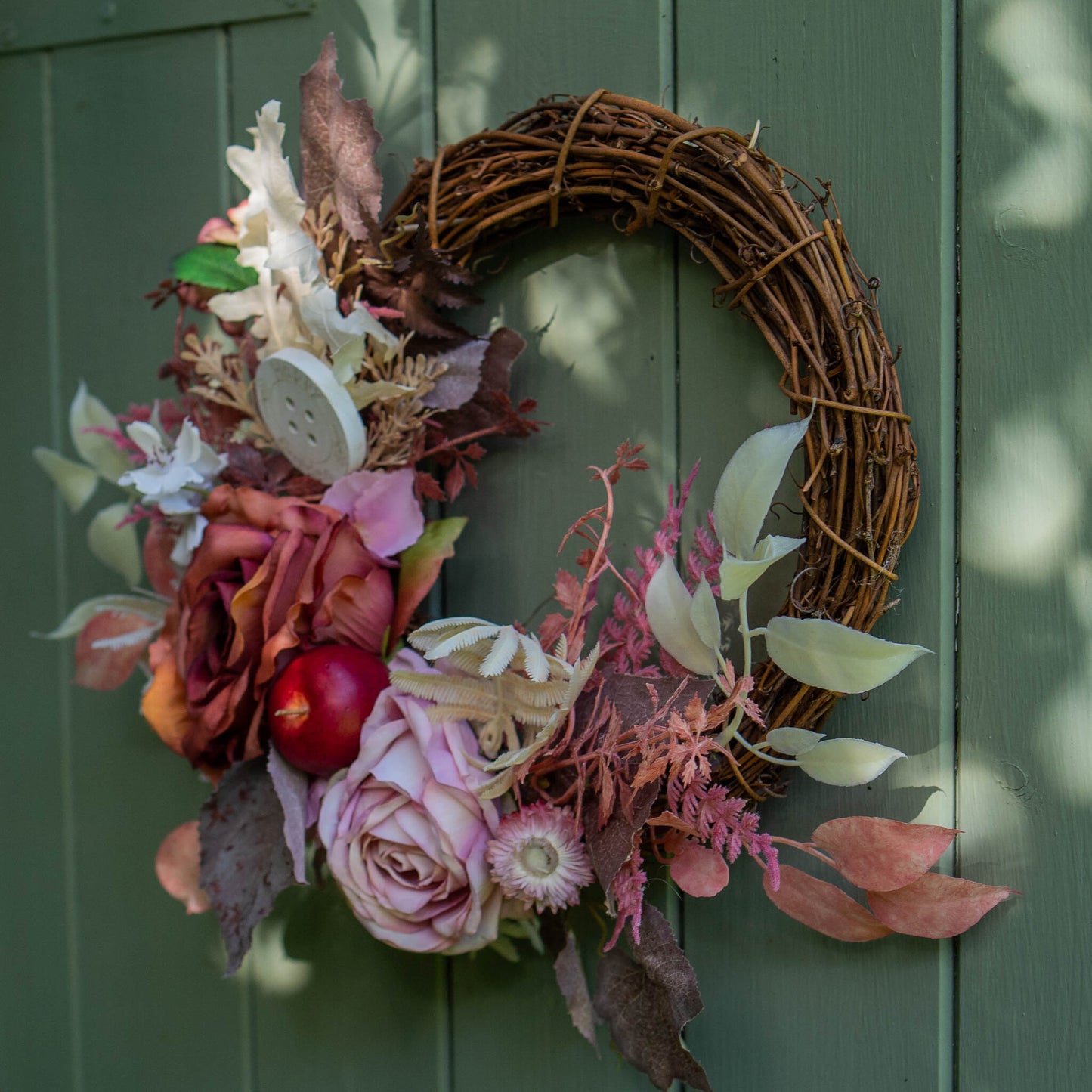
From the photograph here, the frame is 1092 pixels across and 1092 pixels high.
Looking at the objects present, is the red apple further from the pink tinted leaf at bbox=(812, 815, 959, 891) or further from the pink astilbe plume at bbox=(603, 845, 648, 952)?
the pink tinted leaf at bbox=(812, 815, 959, 891)

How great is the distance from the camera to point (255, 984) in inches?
35.2

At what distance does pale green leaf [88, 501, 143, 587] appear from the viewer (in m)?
0.88

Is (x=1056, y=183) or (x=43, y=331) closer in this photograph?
(x=1056, y=183)

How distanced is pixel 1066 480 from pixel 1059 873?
10.3 inches

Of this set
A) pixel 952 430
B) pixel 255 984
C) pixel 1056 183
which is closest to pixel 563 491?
pixel 952 430

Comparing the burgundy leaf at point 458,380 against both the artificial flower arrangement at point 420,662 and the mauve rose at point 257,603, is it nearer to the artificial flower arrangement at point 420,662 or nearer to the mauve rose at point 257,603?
the artificial flower arrangement at point 420,662

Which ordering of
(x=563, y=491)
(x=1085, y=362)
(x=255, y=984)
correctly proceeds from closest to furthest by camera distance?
1. (x=1085, y=362)
2. (x=563, y=491)
3. (x=255, y=984)

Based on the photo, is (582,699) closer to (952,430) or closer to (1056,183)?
(952,430)

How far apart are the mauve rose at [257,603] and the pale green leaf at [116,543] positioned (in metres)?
0.17

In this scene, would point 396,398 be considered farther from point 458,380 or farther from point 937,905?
point 937,905

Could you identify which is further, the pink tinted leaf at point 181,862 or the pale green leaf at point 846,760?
the pink tinted leaf at point 181,862

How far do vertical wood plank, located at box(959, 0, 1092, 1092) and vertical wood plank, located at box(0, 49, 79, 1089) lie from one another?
81 centimetres

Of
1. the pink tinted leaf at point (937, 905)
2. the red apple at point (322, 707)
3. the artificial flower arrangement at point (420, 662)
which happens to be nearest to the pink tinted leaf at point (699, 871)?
the artificial flower arrangement at point (420, 662)

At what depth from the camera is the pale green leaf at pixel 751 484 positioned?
60 centimetres
